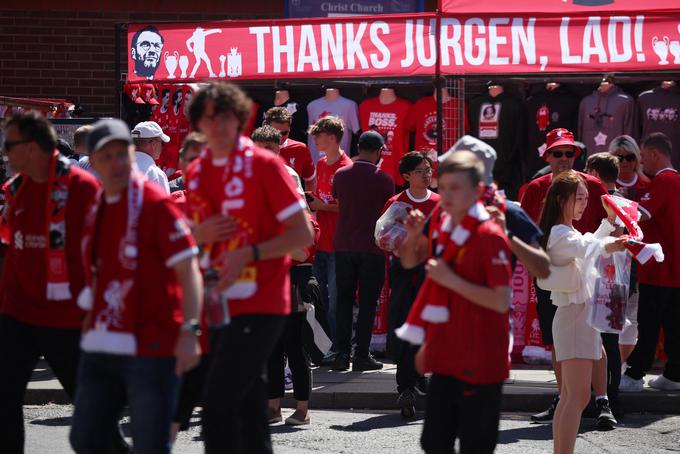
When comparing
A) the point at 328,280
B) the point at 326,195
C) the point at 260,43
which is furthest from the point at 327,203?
the point at 260,43

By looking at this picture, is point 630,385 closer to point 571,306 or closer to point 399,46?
point 571,306

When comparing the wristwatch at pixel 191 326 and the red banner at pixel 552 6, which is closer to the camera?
the wristwatch at pixel 191 326

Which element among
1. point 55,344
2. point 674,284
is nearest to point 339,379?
point 674,284

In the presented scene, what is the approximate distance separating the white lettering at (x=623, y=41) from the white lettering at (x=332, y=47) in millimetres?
2341

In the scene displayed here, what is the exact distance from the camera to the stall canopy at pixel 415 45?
1020cm

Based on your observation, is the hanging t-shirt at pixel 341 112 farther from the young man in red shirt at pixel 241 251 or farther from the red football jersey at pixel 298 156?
the young man in red shirt at pixel 241 251

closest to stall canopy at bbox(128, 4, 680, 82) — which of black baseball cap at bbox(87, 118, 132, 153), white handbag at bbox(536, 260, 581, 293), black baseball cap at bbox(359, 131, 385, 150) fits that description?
black baseball cap at bbox(359, 131, 385, 150)

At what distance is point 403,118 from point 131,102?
117 inches

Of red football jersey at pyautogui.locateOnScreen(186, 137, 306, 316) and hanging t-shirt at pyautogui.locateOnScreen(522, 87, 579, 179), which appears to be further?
hanging t-shirt at pyautogui.locateOnScreen(522, 87, 579, 179)

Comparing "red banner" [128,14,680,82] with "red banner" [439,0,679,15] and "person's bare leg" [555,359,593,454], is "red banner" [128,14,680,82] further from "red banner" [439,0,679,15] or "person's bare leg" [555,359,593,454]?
"person's bare leg" [555,359,593,454]

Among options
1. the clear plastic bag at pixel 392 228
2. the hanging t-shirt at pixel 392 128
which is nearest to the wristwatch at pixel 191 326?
the clear plastic bag at pixel 392 228

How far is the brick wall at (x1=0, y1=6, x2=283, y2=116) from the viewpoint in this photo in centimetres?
1508

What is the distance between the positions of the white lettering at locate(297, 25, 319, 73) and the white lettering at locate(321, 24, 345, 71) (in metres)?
0.08

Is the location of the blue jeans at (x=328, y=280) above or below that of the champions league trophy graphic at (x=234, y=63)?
below
